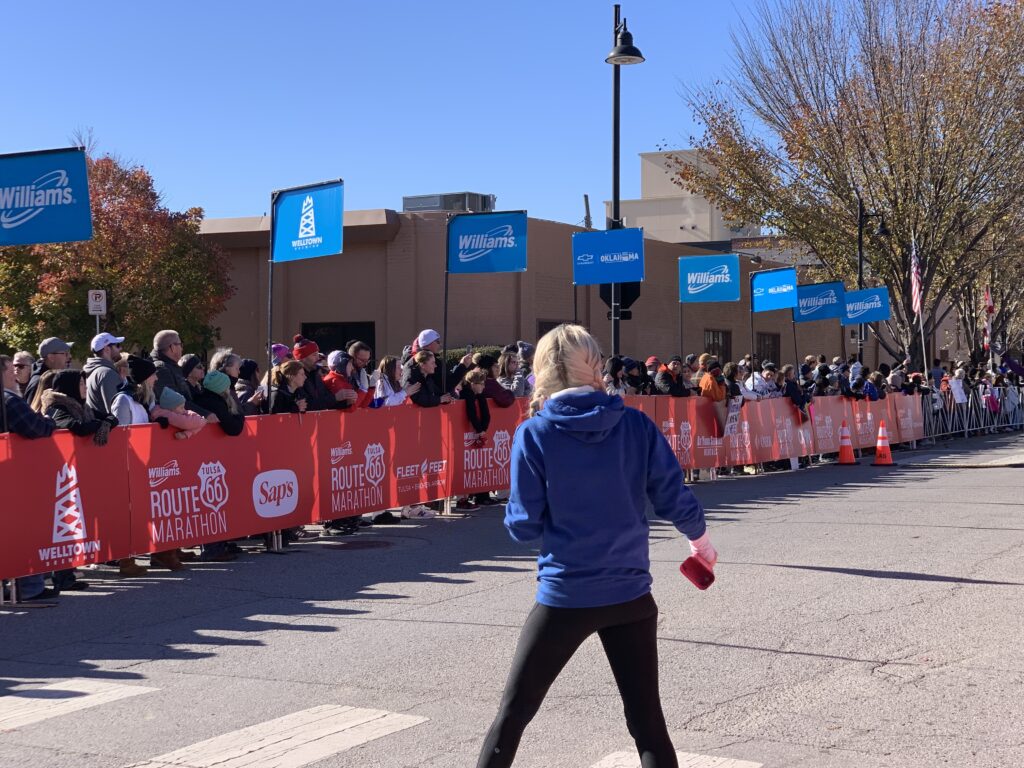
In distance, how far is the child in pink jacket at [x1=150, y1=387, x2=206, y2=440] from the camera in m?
10.5

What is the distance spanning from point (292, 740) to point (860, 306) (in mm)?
25348

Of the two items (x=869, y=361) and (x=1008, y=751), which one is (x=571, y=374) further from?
(x=869, y=361)

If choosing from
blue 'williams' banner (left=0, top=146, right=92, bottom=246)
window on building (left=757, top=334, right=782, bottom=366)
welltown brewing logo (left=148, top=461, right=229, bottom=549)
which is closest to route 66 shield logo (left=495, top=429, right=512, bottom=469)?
welltown brewing logo (left=148, top=461, right=229, bottom=549)

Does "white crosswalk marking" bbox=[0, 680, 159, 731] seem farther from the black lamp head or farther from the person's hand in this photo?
the black lamp head

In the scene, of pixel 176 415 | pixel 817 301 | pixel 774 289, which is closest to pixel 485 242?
pixel 176 415

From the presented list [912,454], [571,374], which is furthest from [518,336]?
[571,374]

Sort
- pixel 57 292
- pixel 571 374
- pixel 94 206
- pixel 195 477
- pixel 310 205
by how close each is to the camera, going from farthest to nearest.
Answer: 1. pixel 94 206
2. pixel 57 292
3. pixel 310 205
4. pixel 195 477
5. pixel 571 374

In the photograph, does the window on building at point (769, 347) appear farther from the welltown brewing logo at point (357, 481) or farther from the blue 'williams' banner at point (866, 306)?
the welltown brewing logo at point (357, 481)

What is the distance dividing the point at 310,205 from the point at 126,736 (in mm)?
8295

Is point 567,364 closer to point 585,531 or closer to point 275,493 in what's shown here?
point 585,531

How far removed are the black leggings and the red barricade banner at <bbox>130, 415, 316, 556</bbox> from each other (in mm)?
6885

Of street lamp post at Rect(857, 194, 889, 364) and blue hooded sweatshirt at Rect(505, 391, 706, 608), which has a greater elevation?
street lamp post at Rect(857, 194, 889, 364)

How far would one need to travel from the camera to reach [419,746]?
533 cm

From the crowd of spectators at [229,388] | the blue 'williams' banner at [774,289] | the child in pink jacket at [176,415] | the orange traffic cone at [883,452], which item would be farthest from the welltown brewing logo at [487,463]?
the blue 'williams' banner at [774,289]
